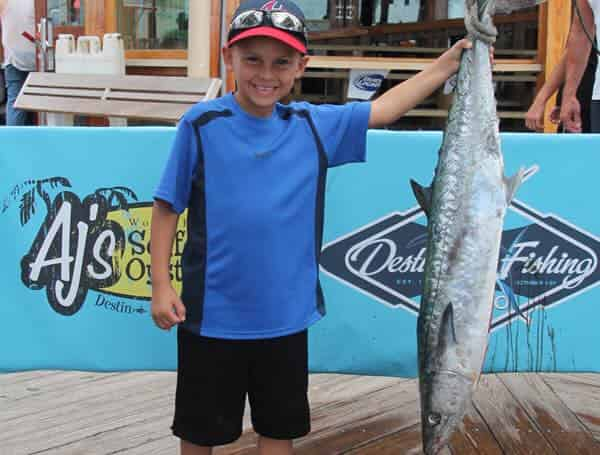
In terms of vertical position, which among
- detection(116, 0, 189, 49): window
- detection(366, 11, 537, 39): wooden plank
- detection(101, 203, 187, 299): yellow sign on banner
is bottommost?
detection(101, 203, 187, 299): yellow sign on banner

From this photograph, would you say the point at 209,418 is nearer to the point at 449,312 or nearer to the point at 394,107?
the point at 449,312

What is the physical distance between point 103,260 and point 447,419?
1.44 meters

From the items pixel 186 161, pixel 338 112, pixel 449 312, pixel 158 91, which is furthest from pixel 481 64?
pixel 158 91

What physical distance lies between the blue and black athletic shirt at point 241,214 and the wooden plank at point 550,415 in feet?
4.32

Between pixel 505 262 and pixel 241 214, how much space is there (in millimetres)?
1226

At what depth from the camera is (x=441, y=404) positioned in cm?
188

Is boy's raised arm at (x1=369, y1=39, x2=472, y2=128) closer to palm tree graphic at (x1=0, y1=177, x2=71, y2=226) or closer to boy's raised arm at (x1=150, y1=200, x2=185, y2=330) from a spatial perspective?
boy's raised arm at (x1=150, y1=200, x2=185, y2=330)

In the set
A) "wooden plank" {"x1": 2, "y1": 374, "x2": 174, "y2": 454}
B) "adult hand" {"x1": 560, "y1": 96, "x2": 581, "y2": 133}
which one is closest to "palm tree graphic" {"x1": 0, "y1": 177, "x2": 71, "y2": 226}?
"wooden plank" {"x1": 2, "y1": 374, "x2": 174, "y2": 454}

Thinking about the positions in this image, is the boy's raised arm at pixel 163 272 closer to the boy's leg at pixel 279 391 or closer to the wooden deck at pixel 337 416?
the boy's leg at pixel 279 391

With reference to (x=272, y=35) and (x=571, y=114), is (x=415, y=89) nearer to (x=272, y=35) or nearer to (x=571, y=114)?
(x=272, y=35)

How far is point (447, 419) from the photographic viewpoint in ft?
6.23

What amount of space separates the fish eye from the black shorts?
→ 0.38 m

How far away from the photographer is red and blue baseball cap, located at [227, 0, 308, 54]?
6.29ft

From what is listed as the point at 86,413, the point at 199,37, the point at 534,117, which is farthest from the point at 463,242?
the point at 199,37
